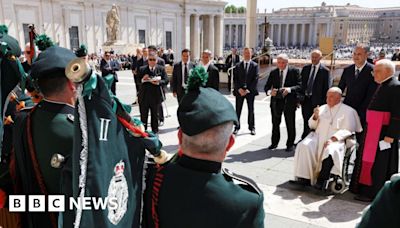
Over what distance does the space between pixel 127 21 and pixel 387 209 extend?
42.1m

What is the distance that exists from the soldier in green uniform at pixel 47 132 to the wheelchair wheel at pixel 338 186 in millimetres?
3928

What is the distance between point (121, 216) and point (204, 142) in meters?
0.51

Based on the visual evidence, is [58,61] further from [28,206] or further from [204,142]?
[204,142]

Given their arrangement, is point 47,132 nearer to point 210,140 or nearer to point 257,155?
point 210,140

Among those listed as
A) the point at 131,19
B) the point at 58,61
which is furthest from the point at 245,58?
the point at 131,19

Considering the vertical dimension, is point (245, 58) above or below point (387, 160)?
above

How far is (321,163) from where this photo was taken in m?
5.27

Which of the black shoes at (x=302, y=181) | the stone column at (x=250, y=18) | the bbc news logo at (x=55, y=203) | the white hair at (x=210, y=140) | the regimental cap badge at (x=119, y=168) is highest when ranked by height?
the stone column at (x=250, y=18)

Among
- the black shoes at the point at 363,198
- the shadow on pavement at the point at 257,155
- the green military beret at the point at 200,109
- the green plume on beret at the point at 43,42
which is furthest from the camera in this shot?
the shadow on pavement at the point at 257,155

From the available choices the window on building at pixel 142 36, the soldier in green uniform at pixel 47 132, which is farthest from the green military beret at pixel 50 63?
the window on building at pixel 142 36

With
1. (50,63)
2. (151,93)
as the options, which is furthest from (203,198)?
(151,93)

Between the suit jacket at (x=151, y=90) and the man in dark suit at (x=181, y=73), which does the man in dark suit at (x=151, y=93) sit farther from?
the man in dark suit at (x=181, y=73)

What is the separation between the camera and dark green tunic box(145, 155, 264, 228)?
1.65 m

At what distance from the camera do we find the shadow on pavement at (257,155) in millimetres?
6844
